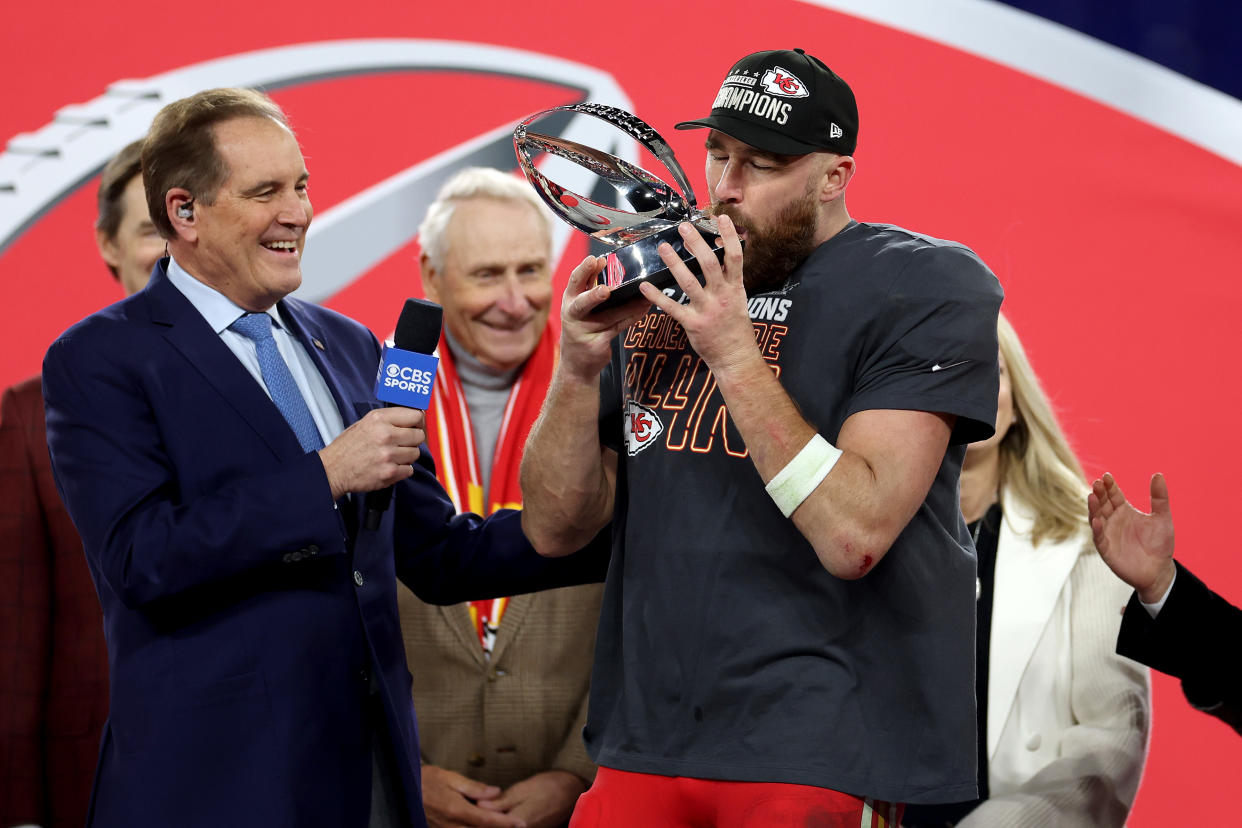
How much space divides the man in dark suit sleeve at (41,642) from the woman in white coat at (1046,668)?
190 cm

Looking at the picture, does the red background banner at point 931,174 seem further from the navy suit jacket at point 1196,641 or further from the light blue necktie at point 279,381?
the light blue necktie at point 279,381

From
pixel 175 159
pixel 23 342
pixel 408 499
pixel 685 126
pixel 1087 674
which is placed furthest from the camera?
pixel 23 342

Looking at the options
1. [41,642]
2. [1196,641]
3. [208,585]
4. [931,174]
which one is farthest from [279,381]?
[931,174]

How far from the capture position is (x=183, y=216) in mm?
2131

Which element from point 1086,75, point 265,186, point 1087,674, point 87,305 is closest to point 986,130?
point 1086,75

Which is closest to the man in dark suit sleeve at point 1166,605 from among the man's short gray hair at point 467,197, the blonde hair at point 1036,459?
the blonde hair at point 1036,459

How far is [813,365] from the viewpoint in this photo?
5.86ft

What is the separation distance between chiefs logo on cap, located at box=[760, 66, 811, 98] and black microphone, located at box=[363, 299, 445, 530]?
2.00ft

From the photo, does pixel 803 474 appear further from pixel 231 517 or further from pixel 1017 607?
pixel 1017 607

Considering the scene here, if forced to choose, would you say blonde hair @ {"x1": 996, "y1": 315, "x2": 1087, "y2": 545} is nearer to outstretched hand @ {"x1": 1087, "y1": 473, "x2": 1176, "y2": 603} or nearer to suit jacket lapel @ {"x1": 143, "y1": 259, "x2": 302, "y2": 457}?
outstretched hand @ {"x1": 1087, "y1": 473, "x2": 1176, "y2": 603}

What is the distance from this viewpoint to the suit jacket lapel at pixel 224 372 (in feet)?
6.64

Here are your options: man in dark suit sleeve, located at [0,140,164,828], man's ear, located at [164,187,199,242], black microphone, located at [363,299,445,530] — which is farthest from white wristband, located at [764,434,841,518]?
man in dark suit sleeve, located at [0,140,164,828]

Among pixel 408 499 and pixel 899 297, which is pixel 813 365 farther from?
pixel 408 499

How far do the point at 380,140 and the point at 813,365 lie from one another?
2315 millimetres
